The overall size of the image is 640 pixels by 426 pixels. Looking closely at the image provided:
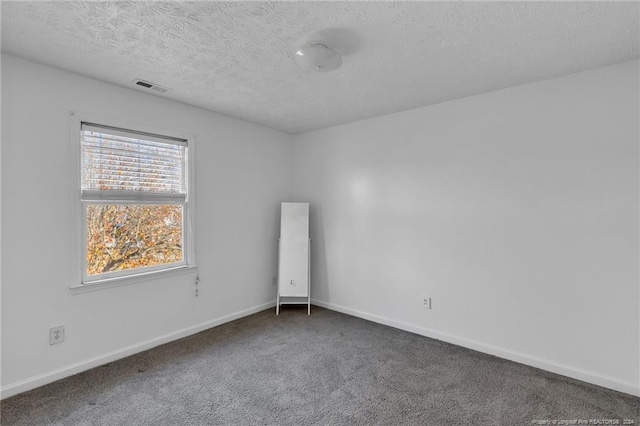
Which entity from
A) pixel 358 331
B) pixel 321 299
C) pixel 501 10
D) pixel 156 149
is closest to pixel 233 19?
pixel 501 10

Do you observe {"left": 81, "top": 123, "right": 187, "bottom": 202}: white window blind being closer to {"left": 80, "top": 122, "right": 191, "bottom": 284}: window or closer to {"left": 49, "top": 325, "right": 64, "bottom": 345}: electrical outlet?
{"left": 80, "top": 122, "right": 191, "bottom": 284}: window

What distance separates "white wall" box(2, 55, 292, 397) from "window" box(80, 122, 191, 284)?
14 cm

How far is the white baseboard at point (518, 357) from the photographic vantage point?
2332mm

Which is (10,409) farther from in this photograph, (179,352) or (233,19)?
(233,19)

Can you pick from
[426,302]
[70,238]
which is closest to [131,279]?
[70,238]

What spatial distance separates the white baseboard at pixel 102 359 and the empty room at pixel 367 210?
2 cm

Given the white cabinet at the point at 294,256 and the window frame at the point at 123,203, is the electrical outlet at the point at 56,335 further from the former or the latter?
the white cabinet at the point at 294,256

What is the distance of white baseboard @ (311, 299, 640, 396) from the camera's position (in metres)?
2.33

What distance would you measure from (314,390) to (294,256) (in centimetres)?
197

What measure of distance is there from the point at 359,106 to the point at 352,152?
726mm

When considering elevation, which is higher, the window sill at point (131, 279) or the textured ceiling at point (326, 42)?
the textured ceiling at point (326, 42)

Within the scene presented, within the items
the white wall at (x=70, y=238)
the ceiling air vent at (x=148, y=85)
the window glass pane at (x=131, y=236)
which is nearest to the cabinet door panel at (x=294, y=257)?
the white wall at (x=70, y=238)

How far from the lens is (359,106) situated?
3.33 metres

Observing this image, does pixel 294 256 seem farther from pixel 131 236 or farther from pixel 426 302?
pixel 131 236
